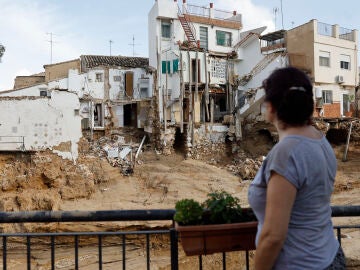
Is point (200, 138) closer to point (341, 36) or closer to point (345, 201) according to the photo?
point (345, 201)

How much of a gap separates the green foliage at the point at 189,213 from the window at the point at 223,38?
3361 cm

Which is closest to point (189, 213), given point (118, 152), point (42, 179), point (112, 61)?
point (42, 179)

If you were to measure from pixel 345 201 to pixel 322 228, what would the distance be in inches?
876

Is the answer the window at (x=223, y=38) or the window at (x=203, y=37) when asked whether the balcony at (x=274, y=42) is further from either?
the window at (x=203, y=37)

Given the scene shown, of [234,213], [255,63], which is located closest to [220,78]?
[255,63]

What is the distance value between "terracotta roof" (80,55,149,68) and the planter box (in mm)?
34212

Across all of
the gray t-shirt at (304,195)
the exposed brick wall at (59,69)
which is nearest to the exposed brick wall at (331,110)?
the exposed brick wall at (59,69)

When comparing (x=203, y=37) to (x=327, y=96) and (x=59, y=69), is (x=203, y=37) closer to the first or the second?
(x=327, y=96)

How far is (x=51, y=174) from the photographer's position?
2289 cm

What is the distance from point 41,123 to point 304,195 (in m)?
23.9

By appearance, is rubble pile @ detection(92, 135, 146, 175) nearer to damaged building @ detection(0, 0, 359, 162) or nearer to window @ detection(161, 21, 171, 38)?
damaged building @ detection(0, 0, 359, 162)

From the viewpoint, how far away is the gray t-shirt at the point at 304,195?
1.83 meters

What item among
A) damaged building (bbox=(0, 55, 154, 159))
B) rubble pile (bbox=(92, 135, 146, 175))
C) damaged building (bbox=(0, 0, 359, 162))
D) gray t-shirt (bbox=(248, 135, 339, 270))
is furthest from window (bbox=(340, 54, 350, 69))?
gray t-shirt (bbox=(248, 135, 339, 270))

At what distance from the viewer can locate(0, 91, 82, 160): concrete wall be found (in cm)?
2352
